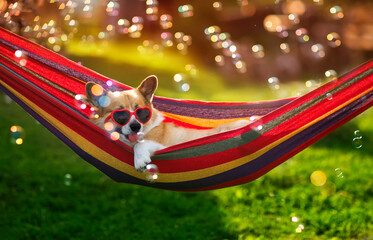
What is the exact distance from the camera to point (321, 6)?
9242 mm

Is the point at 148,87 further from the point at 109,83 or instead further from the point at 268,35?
the point at 268,35

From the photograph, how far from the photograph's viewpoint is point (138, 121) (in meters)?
2.38

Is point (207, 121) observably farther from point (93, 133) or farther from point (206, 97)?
point (206, 97)

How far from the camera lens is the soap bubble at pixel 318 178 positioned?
3.92 metres

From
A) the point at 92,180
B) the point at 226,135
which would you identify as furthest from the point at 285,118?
the point at 92,180

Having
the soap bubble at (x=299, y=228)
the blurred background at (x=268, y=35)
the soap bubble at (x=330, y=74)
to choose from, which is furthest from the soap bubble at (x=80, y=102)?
the blurred background at (x=268, y=35)

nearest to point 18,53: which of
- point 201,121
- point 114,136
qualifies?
point 114,136

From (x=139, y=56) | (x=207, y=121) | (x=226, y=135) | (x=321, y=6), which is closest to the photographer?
(x=226, y=135)

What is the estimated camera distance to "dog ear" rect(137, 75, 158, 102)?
2479 millimetres

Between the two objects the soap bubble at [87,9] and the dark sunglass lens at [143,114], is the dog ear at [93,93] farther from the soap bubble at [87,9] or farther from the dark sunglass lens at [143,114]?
the soap bubble at [87,9]

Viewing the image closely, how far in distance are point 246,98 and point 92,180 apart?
3927mm

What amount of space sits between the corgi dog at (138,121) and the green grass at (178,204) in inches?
32.7

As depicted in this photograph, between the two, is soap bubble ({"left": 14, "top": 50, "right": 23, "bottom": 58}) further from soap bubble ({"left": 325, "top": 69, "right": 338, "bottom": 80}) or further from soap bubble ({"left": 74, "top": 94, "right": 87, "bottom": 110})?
soap bubble ({"left": 325, "top": 69, "right": 338, "bottom": 80})

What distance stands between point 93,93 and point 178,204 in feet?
4.63
